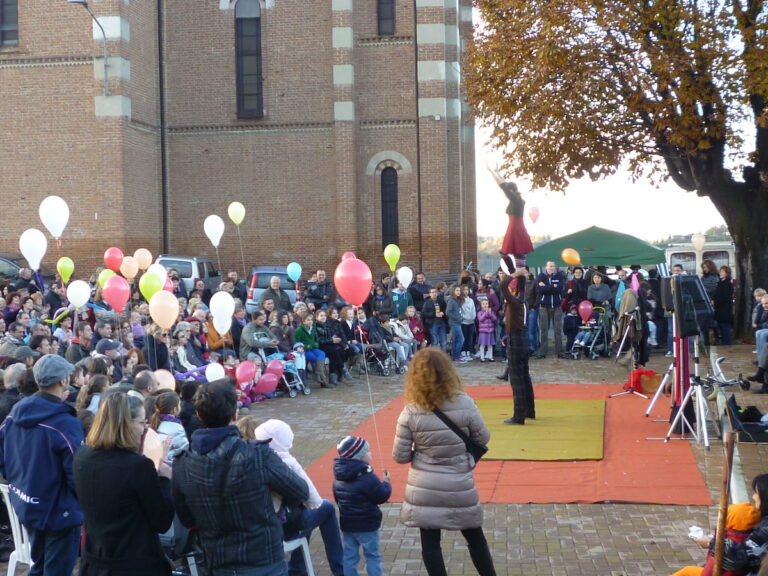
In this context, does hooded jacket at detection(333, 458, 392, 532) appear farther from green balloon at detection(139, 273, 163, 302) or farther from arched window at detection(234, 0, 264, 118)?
arched window at detection(234, 0, 264, 118)

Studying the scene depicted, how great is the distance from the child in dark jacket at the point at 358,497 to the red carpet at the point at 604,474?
106 inches

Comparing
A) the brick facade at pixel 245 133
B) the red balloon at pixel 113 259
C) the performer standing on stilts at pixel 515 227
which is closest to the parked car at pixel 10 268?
the brick facade at pixel 245 133

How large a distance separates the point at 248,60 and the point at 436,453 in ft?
85.1

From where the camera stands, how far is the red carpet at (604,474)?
888 centimetres

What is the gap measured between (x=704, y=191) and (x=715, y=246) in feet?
33.7

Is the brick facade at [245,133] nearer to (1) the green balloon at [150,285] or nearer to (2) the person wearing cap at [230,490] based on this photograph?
(1) the green balloon at [150,285]

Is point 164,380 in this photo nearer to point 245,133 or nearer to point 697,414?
point 697,414

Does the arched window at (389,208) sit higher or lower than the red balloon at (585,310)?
higher

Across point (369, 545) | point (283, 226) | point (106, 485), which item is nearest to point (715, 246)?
point (283, 226)

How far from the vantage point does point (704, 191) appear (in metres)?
21.2

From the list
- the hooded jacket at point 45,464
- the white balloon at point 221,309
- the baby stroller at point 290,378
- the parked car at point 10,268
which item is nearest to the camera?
the hooded jacket at point 45,464

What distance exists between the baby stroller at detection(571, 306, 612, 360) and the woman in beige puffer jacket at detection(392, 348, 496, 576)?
585 inches

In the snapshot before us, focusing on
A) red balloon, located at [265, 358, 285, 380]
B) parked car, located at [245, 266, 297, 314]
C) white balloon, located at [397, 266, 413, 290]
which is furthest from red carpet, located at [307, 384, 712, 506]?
parked car, located at [245, 266, 297, 314]

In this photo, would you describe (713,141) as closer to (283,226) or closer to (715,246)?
(715,246)
